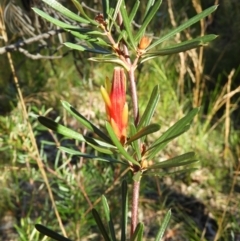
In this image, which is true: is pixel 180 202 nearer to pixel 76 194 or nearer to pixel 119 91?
pixel 76 194

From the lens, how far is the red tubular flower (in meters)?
0.48

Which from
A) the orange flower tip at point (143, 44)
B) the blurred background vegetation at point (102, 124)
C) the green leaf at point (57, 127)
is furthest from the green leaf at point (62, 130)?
the blurred background vegetation at point (102, 124)

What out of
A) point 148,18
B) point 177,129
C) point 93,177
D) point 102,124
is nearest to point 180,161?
point 177,129

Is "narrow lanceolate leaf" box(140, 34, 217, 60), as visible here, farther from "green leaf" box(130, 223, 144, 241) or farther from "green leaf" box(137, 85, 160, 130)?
"green leaf" box(130, 223, 144, 241)

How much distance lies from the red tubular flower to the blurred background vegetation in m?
0.68

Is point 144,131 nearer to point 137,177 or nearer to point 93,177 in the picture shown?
point 137,177

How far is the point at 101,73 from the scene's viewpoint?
268 centimetres

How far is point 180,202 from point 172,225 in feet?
0.60

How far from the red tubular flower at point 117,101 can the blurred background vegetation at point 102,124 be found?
A: 676 millimetres

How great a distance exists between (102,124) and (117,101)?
1.78 metres

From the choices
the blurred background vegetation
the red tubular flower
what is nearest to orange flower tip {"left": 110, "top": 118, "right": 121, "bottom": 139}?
the red tubular flower

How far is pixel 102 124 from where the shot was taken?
2.26 metres

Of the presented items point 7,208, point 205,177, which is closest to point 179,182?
point 205,177

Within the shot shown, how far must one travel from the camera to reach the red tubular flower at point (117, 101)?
475 millimetres
